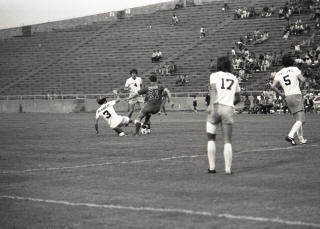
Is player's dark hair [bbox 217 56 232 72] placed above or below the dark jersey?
above

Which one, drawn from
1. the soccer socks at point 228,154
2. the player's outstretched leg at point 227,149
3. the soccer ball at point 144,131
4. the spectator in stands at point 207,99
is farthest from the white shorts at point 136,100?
the soccer socks at point 228,154

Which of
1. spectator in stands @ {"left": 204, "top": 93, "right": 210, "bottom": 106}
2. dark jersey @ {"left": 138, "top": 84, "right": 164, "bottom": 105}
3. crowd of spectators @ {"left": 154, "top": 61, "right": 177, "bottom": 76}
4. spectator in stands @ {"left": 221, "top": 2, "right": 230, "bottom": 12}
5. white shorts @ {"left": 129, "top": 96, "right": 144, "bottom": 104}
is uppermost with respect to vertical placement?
spectator in stands @ {"left": 221, "top": 2, "right": 230, "bottom": 12}

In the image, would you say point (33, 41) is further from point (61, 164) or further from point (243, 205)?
point (243, 205)

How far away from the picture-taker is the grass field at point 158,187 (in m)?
8.38

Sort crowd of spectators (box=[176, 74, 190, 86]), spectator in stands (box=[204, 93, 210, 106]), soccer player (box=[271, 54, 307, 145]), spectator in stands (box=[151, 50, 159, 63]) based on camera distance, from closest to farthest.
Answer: soccer player (box=[271, 54, 307, 145])
spectator in stands (box=[204, 93, 210, 106])
crowd of spectators (box=[176, 74, 190, 86])
spectator in stands (box=[151, 50, 159, 63])

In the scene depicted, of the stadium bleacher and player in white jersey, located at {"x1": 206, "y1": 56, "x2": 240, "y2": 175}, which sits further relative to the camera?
the stadium bleacher

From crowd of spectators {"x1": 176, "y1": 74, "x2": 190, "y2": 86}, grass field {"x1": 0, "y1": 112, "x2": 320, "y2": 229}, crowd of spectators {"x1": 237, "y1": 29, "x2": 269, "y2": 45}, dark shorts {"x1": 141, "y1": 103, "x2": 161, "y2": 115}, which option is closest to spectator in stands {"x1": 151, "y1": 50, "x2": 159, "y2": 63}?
crowd of spectators {"x1": 176, "y1": 74, "x2": 190, "y2": 86}

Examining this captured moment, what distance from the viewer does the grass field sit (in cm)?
838

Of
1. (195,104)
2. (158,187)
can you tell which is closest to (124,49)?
(195,104)

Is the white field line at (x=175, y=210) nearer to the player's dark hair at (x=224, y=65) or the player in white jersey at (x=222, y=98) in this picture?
the player in white jersey at (x=222, y=98)

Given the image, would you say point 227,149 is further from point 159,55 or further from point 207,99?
point 159,55

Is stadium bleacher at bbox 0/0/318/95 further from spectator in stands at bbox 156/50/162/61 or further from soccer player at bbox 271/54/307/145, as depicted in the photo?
soccer player at bbox 271/54/307/145

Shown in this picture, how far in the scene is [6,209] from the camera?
30.5 feet

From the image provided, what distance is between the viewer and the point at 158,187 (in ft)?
36.1
